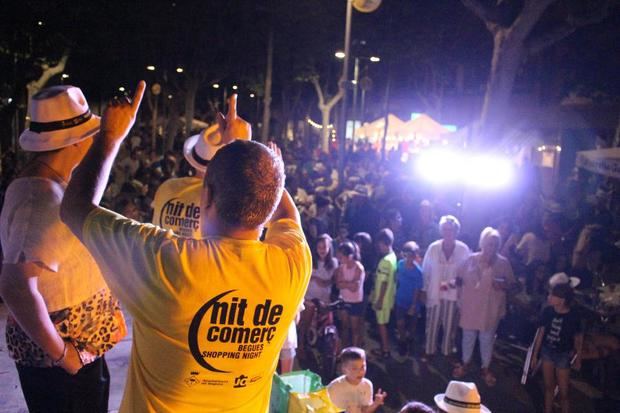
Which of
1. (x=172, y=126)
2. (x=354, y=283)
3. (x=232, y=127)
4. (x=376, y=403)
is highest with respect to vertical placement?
(x=172, y=126)

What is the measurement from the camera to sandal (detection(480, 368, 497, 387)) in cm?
680

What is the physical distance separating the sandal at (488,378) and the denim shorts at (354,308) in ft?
5.76

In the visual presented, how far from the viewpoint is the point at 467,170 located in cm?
1182

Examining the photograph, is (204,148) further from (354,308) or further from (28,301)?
(354,308)

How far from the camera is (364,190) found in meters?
15.8

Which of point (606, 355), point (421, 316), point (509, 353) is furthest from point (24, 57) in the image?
point (606, 355)

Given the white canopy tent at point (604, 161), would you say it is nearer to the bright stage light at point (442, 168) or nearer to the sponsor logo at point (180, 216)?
the bright stage light at point (442, 168)

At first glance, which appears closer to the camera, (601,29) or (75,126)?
(75,126)

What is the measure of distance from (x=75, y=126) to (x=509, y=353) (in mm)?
7251

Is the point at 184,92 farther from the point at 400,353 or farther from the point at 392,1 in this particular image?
the point at 400,353

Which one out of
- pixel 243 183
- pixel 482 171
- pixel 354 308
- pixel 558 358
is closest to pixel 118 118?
pixel 243 183

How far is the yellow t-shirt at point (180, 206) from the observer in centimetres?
329

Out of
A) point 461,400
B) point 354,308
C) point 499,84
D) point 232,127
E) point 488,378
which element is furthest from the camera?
point 499,84

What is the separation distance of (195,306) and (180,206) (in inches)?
72.3
